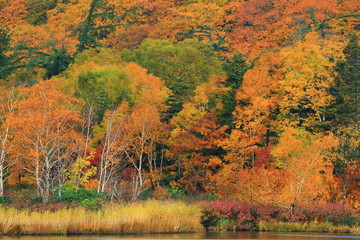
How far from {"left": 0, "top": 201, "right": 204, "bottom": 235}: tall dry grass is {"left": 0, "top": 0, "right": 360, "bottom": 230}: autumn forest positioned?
2.75m

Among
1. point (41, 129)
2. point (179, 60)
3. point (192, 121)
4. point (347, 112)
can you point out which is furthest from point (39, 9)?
point (347, 112)

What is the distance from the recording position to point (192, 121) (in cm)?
5378

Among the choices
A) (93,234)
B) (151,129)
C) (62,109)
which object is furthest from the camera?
(151,129)

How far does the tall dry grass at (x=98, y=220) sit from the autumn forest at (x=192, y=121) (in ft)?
9.02

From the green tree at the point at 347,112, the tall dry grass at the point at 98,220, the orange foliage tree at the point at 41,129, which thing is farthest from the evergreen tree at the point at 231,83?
the tall dry grass at the point at 98,220

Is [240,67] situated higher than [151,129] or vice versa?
[240,67]

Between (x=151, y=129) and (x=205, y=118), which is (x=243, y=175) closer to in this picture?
(x=205, y=118)

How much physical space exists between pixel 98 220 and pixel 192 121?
884 inches

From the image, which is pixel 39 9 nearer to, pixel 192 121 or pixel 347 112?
pixel 192 121

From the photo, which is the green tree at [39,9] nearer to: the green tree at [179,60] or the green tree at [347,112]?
the green tree at [179,60]

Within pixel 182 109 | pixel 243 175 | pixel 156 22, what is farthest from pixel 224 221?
pixel 156 22

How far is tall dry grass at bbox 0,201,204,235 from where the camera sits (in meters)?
31.8

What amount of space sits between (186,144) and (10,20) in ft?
220

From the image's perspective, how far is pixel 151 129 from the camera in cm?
5347
